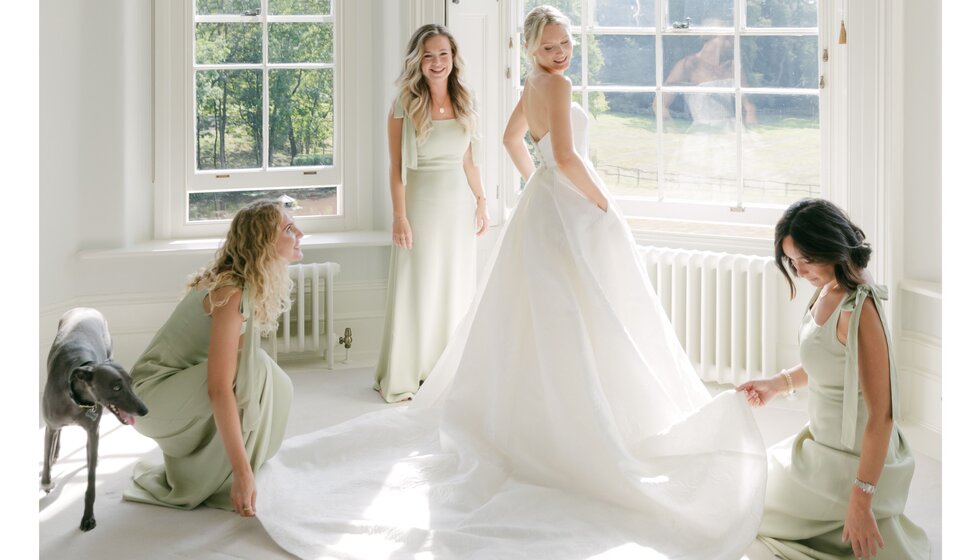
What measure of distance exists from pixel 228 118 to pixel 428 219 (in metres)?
1.47

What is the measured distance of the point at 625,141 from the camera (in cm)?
518

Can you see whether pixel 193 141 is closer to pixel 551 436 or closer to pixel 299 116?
pixel 299 116

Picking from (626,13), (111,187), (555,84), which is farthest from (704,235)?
(111,187)

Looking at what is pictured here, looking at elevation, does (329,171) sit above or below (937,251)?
above

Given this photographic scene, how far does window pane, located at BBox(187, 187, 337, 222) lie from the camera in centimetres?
540

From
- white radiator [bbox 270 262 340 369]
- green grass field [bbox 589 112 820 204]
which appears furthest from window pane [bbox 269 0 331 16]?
green grass field [bbox 589 112 820 204]

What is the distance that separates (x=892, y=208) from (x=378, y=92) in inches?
110

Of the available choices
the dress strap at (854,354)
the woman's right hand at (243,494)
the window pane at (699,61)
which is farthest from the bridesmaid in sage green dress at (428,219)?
the dress strap at (854,354)

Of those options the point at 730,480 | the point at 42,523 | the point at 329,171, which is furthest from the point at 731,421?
the point at 329,171

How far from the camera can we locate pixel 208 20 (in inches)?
208

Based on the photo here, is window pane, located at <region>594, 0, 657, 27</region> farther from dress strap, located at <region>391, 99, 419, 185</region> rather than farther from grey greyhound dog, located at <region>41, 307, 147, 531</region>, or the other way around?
grey greyhound dog, located at <region>41, 307, 147, 531</region>

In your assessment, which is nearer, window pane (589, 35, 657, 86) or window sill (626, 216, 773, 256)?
window sill (626, 216, 773, 256)

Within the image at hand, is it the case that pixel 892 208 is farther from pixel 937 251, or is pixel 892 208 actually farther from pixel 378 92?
pixel 378 92

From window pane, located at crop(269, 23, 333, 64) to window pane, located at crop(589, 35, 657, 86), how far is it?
1460 millimetres
